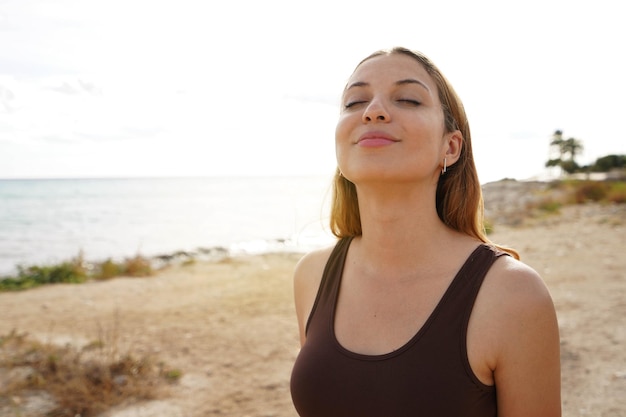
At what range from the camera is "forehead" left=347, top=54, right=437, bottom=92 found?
2092mm

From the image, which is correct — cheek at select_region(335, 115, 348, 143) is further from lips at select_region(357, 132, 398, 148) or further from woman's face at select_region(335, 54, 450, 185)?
lips at select_region(357, 132, 398, 148)

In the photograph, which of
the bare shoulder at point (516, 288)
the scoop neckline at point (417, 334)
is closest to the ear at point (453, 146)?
the scoop neckline at point (417, 334)

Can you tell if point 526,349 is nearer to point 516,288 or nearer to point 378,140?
point 516,288

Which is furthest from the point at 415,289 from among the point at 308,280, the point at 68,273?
the point at 68,273

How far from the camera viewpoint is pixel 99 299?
29.0 feet

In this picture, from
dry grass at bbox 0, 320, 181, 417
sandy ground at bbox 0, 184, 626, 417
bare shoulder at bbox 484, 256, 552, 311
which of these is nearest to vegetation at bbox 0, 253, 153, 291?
sandy ground at bbox 0, 184, 626, 417

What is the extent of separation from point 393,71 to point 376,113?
0.83 feet

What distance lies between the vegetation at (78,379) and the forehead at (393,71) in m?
3.72

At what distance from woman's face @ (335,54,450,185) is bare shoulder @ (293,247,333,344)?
1.73 feet

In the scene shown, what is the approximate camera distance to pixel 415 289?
6.47 feet

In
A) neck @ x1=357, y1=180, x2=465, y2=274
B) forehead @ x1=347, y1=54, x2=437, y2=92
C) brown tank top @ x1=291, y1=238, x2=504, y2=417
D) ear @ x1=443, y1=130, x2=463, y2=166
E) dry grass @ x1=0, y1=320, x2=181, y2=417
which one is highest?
forehead @ x1=347, y1=54, x2=437, y2=92

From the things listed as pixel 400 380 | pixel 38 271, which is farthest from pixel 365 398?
pixel 38 271

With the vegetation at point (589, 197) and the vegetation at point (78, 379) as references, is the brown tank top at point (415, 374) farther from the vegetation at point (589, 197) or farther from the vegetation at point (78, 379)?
the vegetation at point (589, 197)

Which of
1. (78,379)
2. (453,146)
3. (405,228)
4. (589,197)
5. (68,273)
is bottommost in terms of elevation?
(68,273)
